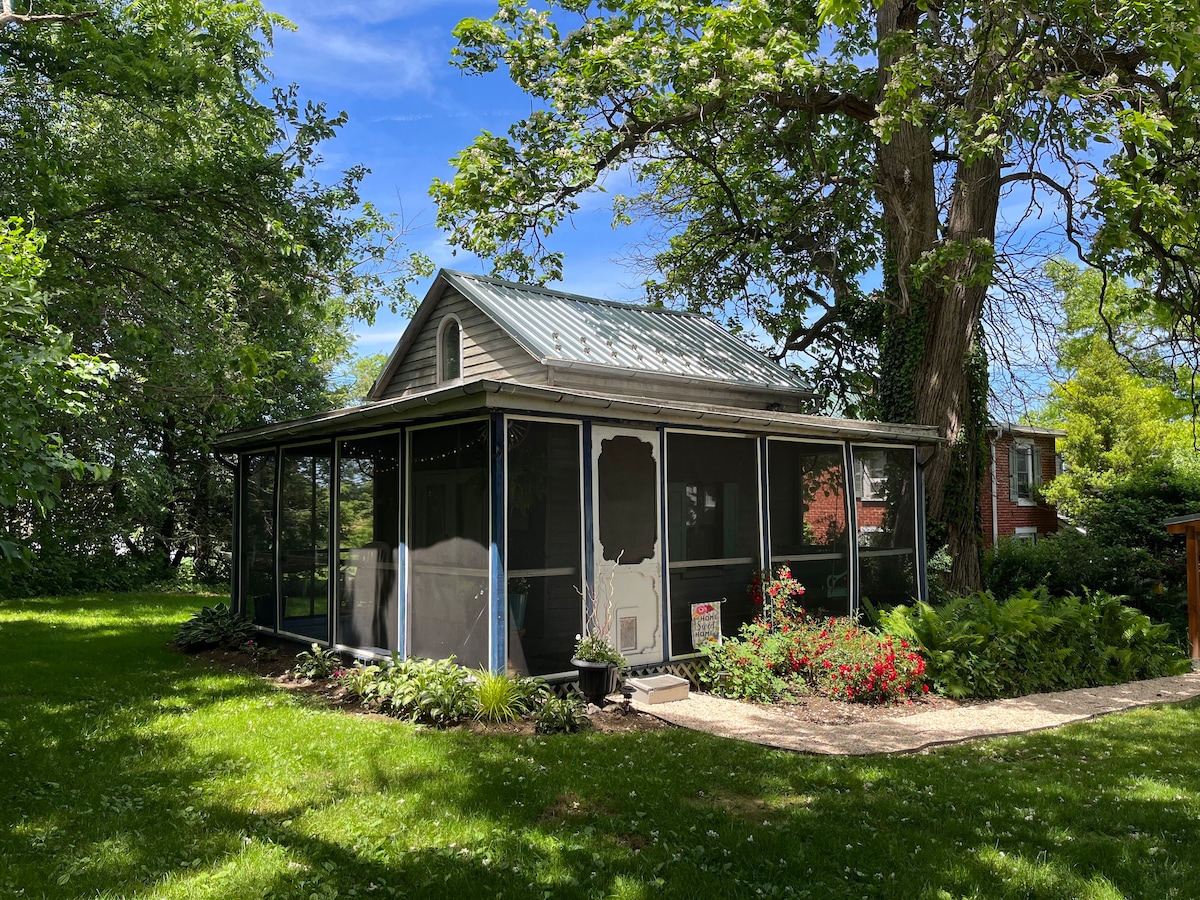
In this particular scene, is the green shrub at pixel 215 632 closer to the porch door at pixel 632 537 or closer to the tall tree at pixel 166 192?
the tall tree at pixel 166 192

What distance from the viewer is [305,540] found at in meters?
10.7

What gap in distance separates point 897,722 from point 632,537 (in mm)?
3100

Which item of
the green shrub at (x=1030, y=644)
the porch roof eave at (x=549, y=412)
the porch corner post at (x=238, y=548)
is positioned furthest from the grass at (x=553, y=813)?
the porch corner post at (x=238, y=548)

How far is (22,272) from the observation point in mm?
6207

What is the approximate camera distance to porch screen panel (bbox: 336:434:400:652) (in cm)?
910

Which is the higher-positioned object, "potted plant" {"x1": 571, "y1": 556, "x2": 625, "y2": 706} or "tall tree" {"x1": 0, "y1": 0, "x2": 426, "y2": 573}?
"tall tree" {"x1": 0, "y1": 0, "x2": 426, "y2": 573}

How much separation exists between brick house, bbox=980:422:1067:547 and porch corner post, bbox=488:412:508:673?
1806cm

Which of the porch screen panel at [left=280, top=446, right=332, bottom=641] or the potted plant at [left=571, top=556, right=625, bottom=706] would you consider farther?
the porch screen panel at [left=280, top=446, right=332, bottom=641]

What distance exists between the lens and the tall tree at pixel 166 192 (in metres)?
9.16

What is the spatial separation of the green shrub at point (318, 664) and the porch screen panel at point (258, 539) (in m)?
1.89

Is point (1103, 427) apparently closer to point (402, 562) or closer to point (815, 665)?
point (815, 665)

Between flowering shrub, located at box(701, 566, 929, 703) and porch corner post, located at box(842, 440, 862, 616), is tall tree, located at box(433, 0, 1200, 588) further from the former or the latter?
flowering shrub, located at box(701, 566, 929, 703)

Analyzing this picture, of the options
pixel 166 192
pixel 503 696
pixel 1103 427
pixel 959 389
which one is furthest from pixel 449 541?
pixel 1103 427

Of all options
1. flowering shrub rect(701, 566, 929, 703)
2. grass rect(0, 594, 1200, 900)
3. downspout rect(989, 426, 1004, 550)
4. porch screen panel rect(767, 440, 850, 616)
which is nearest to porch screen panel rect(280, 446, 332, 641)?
grass rect(0, 594, 1200, 900)
